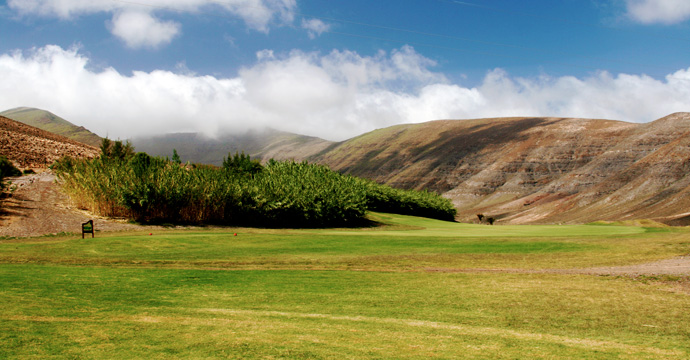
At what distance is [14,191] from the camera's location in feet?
109

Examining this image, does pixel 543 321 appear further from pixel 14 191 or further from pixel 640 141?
pixel 640 141

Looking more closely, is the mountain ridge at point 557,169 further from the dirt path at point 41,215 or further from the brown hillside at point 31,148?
the brown hillside at point 31,148

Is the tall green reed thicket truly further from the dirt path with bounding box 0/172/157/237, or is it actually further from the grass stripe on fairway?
the grass stripe on fairway

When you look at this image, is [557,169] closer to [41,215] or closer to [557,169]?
[557,169]

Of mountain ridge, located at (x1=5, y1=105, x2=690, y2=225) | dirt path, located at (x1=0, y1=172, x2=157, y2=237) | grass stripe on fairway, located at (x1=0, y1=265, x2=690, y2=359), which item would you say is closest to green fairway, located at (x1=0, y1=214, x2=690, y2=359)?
grass stripe on fairway, located at (x1=0, y1=265, x2=690, y2=359)

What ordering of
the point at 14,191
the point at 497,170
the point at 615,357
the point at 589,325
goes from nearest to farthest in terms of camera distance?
the point at 615,357, the point at 589,325, the point at 14,191, the point at 497,170

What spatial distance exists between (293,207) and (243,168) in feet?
47.4

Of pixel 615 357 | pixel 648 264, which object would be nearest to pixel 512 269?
pixel 648 264

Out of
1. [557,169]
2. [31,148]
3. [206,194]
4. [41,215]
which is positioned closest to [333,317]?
[41,215]

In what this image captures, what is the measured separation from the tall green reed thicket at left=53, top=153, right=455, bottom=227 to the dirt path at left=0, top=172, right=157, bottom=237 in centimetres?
137

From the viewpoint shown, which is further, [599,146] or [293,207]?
[599,146]

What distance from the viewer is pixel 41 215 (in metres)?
28.1

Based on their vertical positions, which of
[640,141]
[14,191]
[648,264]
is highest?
[640,141]

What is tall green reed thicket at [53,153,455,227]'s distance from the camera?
102 ft
